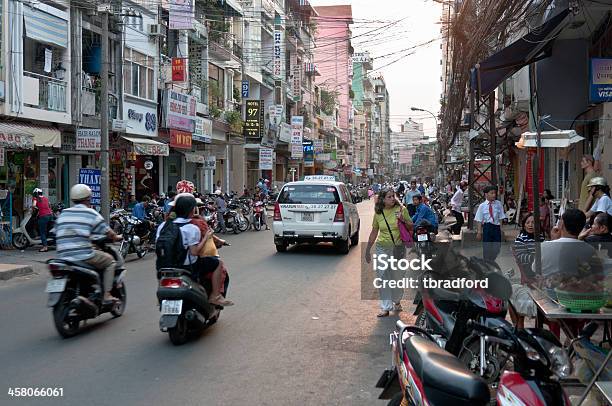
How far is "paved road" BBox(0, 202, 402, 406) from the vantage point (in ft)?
17.7

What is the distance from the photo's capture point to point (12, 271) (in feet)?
40.8

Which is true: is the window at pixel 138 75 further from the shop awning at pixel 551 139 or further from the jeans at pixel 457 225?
the shop awning at pixel 551 139

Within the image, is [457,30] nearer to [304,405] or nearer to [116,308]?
[116,308]

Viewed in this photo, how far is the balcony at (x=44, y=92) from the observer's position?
58.7ft

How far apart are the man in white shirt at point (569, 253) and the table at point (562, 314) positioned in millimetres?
237

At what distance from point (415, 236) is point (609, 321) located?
386 cm

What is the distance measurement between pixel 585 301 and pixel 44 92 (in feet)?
57.9

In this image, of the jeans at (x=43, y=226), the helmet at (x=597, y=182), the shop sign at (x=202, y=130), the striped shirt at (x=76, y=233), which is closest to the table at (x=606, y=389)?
the striped shirt at (x=76, y=233)

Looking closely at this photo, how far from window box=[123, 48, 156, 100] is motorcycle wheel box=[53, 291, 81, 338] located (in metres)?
18.1

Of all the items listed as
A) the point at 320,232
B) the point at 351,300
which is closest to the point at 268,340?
the point at 351,300

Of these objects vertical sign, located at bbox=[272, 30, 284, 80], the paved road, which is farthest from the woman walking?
vertical sign, located at bbox=[272, 30, 284, 80]

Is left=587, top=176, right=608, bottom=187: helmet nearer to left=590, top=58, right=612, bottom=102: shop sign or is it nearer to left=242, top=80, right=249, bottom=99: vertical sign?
left=590, top=58, right=612, bottom=102: shop sign

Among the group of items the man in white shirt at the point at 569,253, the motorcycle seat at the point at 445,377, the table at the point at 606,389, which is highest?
the man in white shirt at the point at 569,253

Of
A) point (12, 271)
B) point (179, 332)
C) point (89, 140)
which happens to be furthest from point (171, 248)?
point (89, 140)
